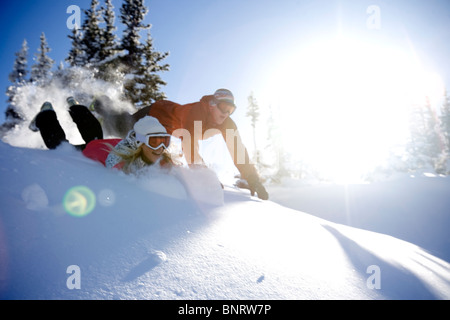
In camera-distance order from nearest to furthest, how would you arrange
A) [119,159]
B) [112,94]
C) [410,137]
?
[119,159], [112,94], [410,137]

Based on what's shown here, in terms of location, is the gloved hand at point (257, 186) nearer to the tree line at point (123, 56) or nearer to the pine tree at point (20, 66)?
the tree line at point (123, 56)

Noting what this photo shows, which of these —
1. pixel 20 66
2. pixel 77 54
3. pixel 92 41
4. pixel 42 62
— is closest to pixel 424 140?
pixel 92 41

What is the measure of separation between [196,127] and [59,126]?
6.70 feet

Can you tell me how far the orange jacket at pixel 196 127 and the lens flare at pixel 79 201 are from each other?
1916 mm

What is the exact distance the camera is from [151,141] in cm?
224

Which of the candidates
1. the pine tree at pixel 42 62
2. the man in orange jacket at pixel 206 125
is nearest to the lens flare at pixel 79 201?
the man in orange jacket at pixel 206 125

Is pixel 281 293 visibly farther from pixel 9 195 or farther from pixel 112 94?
pixel 112 94

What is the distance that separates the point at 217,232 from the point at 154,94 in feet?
47.0

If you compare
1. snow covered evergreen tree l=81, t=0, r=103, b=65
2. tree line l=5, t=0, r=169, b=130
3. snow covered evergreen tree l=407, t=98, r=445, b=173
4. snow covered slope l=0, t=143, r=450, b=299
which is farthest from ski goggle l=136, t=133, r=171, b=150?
snow covered evergreen tree l=407, t=98, r=445, b=173

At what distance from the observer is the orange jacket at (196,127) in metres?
3.38

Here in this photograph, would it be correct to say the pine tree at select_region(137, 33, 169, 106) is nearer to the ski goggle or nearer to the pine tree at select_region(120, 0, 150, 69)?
the pine tree at select_region(120, 0, 150, 69)

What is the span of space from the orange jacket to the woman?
3.16 feet

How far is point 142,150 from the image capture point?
7.43ft
